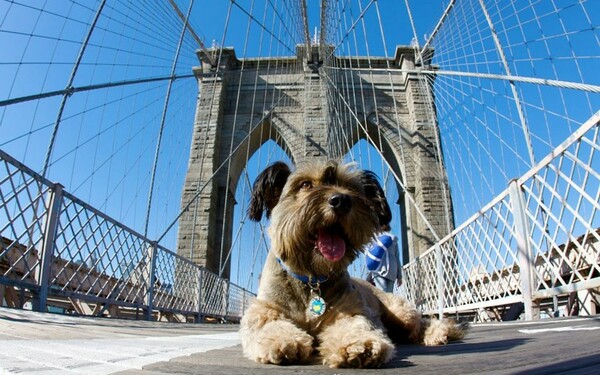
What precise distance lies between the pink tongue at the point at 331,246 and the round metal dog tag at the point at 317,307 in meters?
0.15

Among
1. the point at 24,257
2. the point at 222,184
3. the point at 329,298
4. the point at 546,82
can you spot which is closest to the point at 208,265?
the point at 222,184

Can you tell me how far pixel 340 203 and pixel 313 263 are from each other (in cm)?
25

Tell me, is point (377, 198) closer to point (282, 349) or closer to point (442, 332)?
point (442, 332)

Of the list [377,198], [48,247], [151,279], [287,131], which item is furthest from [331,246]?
[287,131]

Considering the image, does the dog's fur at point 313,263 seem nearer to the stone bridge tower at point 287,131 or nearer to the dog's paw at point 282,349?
the dog's paw at point 282,349

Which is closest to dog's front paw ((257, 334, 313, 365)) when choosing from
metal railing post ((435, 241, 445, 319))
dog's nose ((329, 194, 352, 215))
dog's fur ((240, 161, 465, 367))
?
dog's fur ((240, 161, 465, 367))

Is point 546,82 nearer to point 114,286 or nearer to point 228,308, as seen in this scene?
point 114,286

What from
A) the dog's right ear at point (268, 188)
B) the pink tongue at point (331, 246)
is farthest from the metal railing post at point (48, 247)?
the pink tongue at point (331, 246)

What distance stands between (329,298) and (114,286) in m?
4.77

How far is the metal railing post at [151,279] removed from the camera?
6.00 m

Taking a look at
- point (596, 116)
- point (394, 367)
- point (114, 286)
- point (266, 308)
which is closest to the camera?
point (394, 367)

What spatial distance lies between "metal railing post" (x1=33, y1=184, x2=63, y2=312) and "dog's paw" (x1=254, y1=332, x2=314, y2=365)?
3.26 m

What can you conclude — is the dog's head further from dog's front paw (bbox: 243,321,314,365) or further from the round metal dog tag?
dog's front paw (bbox: 243,321,314,365)

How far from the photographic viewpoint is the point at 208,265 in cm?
1269
